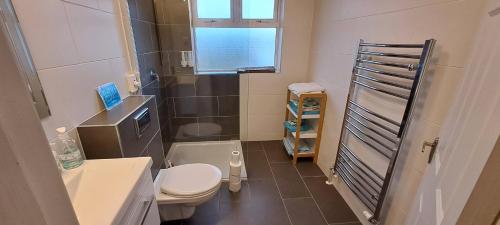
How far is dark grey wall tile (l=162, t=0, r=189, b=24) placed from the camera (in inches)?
87.3

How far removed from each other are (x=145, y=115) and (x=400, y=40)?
1.63 m

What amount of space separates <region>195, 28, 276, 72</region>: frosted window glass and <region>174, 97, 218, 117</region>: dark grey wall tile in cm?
37

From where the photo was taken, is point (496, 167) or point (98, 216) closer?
point (496, 167)

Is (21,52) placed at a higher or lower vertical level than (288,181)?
higher

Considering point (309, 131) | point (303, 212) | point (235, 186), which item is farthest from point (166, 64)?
point (303, 212)

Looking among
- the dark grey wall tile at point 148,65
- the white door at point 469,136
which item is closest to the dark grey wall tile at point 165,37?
the dark grey wall tile at point 148,65

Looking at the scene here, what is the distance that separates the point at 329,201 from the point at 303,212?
0.28 m

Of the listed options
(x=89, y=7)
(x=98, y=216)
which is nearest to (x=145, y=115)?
(x=89, y=7)

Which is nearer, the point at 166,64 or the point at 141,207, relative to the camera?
the point at 141,207

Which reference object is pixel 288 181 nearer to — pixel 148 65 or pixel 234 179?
pixel 234 179

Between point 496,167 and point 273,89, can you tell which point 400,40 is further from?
point 273,89

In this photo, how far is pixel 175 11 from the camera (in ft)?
7.35

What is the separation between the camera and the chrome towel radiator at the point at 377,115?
1.14 meters

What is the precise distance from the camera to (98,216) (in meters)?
0.67
